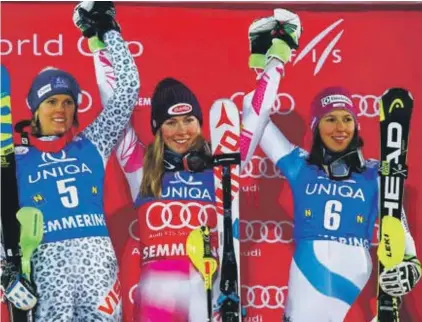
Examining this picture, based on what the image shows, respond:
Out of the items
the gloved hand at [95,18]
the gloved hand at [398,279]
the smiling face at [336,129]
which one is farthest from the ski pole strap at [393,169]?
the gloved hand at [95,18]

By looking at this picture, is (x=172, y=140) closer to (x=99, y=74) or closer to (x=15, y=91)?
(x=99, y=74)

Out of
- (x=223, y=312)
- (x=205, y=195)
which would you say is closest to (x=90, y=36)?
(x=205, y=195)

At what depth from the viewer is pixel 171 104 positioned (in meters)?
2.69

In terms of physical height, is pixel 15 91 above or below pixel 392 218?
above

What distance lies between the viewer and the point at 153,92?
8.91 feet

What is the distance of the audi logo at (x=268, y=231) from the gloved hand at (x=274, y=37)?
0.42 metres

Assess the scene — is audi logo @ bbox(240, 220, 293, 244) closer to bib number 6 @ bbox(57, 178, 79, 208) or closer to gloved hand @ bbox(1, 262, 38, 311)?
bib number 6 @ bbox(57, 178, 79, 208)

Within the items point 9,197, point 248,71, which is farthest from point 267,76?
point 9,197

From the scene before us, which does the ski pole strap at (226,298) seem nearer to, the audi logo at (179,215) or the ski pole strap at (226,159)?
the audi logo at (179,215)

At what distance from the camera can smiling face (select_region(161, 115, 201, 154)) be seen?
2.69 m

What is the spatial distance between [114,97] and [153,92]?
0.12 metres

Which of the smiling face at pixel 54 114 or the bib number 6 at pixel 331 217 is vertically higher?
the smiling face at pixel 54 114

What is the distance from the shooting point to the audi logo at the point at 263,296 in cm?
268

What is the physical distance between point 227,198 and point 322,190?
0.25 meters
